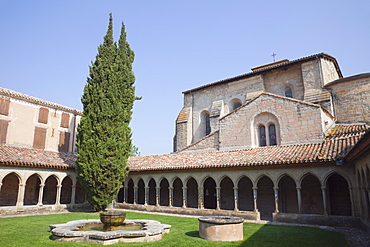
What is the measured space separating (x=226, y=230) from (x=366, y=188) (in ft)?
17.4

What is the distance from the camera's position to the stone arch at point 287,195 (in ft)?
49.1

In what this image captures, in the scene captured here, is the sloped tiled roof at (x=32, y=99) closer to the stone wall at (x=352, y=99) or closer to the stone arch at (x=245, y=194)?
the stone arch at (x=245, y=194)

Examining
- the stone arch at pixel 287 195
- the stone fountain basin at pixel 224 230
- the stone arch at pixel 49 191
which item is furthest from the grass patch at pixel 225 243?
the stone arch at pixel 49 191

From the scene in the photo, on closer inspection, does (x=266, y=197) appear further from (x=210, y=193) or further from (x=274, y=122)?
(x=274, y=122)

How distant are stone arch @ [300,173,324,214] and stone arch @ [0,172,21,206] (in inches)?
674

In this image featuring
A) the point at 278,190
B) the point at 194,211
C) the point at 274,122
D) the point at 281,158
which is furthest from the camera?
the point at 274,122

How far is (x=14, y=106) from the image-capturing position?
20422 mm

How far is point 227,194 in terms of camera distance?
17.4 metres

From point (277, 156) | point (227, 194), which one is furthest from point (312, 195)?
point (227, 194)

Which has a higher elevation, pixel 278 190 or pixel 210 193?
pixel 278 190

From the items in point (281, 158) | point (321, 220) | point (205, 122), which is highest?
point (205, 122)

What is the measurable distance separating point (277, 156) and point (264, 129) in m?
4.38

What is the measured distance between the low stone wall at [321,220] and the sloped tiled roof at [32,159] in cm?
1315

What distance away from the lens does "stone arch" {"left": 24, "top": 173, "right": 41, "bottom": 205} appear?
18.4m
